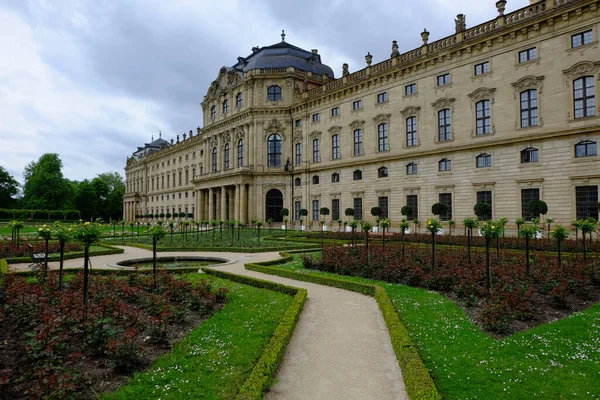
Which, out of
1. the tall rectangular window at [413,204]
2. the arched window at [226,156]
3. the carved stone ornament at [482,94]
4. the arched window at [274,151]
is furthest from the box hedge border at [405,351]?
the arched window at [226,156]

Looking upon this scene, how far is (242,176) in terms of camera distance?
46.1 meters

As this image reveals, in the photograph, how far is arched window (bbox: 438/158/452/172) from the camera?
98.6ft

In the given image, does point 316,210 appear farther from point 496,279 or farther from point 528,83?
point 496,279

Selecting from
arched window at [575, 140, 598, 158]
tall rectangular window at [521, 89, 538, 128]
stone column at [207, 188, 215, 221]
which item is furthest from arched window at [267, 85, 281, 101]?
arched window at [575, 140, 598, 158]

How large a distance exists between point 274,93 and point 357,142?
48.6 ft

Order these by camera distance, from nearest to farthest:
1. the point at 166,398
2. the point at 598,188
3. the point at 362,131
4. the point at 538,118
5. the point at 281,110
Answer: the point at 166,398 → the point at 598,188 → the point at 538,118 → the point at 362,131 → the point at 281,110

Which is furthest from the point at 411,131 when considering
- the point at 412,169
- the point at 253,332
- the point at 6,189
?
the point at 6,189

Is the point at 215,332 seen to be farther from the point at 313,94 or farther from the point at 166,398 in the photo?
the point at 313,94

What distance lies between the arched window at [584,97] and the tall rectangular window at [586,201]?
15.4 ft

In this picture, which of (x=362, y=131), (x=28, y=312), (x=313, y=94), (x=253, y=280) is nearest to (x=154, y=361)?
(x=28, y=312)

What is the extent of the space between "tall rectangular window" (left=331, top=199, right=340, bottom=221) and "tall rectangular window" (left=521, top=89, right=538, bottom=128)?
1907cm

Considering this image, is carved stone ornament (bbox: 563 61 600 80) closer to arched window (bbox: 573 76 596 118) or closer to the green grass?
arched window (bbox: 573 76 596 118)

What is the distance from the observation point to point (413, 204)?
106 ft

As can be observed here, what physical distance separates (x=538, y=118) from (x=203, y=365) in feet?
90.8
